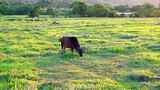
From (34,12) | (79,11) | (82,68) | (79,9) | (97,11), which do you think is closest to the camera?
(82,68)

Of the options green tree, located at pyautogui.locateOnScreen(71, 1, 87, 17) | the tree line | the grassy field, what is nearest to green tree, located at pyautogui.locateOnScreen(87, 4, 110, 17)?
the tree line

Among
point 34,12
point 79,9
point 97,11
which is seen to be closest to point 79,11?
point 79,9

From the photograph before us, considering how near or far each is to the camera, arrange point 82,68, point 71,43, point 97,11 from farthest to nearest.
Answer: point 97,11
point 71,43
point 82,68

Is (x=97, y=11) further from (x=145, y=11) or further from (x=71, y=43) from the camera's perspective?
(x=71, y=43)

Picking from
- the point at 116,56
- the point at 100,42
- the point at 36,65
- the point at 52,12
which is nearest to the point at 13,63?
the point at 36,65

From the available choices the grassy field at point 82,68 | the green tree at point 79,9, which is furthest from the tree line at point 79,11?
the grassy field at point 82,68

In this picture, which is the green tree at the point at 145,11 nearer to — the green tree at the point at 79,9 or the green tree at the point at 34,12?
the green tree at the point at 79,9

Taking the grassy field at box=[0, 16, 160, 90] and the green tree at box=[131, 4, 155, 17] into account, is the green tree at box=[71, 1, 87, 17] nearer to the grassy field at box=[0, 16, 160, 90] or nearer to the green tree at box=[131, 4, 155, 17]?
the green tree at box=[131, 4, 155, 17]

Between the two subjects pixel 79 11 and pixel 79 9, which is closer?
pixel 79 9

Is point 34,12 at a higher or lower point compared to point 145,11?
higher

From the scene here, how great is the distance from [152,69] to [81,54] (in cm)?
524

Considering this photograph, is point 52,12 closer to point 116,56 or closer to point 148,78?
point 116,56

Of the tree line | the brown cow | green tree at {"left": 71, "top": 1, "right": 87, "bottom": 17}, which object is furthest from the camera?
the tree line

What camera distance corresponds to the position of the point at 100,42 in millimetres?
29422
